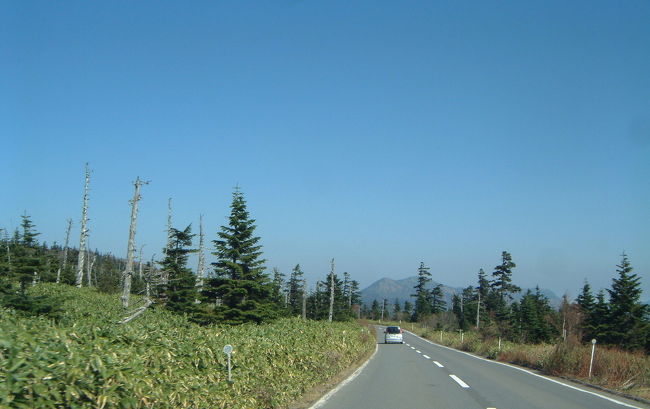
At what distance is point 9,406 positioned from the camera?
4332 millimetres

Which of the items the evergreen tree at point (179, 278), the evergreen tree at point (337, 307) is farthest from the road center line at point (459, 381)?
the evergreen tree at point (337, 307)

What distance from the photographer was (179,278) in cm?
3506

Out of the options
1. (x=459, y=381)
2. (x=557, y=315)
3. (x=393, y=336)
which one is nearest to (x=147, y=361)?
(x=459, y=381)


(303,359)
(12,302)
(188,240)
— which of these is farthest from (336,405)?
(188,240)

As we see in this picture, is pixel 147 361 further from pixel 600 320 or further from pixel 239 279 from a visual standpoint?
pixel 600 320

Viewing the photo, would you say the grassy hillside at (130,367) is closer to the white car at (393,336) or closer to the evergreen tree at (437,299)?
the white car at (393,336)

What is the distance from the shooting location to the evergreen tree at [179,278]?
36.2 metres

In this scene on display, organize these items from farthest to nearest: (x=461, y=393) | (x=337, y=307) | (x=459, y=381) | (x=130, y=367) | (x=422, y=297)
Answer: (x=422, y=297)
(x=337, y=307)
(x=459, y=381)
(x=461, y=393)
(x=130, y=367)

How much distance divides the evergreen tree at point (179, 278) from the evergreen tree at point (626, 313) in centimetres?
3950

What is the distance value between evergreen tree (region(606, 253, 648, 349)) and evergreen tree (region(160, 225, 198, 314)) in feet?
130

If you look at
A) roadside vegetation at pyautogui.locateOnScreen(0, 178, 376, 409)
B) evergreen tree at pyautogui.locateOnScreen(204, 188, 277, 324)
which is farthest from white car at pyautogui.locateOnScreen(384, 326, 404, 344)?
roadside vegetation at pyautogui.locateOnScreen(0, 178, 376, 409)

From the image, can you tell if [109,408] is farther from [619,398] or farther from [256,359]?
[619,398]

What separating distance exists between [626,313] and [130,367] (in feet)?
176

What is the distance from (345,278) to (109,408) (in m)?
108
